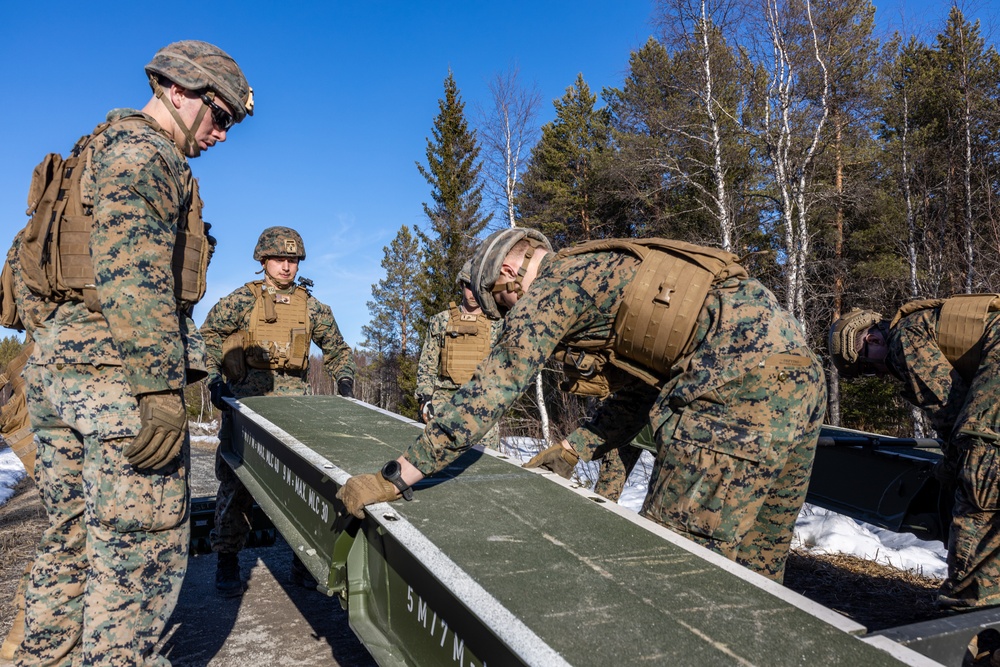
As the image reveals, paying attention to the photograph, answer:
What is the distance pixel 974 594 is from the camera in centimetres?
291

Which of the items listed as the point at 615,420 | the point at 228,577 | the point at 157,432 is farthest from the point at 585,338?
the point at 228,577

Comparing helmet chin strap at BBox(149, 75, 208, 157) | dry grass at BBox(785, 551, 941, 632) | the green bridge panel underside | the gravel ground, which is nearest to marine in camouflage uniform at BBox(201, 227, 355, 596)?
the gravel ground

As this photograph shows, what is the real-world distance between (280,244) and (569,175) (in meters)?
18.9

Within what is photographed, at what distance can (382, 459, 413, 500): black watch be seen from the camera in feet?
7.89

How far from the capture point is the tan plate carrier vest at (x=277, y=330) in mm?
4996

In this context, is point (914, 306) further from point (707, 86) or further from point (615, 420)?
point (707, 86)

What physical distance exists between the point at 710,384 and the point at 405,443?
69.8 inches

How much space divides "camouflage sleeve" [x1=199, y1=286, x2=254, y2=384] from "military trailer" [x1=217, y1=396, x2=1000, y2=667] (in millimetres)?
2122

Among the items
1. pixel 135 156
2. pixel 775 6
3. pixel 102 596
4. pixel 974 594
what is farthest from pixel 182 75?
pixel 775 6

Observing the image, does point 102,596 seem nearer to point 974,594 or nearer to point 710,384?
point 710,384

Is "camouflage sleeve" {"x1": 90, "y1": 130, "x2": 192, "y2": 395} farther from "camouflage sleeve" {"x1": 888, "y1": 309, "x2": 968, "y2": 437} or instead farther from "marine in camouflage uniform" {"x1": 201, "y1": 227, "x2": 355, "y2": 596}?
"camouflage sleeve" {"x1": 888, "y1": 309, "x2": 968, "y2": 437}

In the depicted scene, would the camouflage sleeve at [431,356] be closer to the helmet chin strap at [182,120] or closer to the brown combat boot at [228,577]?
the brown combat boot at [228,577]

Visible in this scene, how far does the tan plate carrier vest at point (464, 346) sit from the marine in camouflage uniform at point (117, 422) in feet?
12.6

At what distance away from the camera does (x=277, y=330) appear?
504cm
